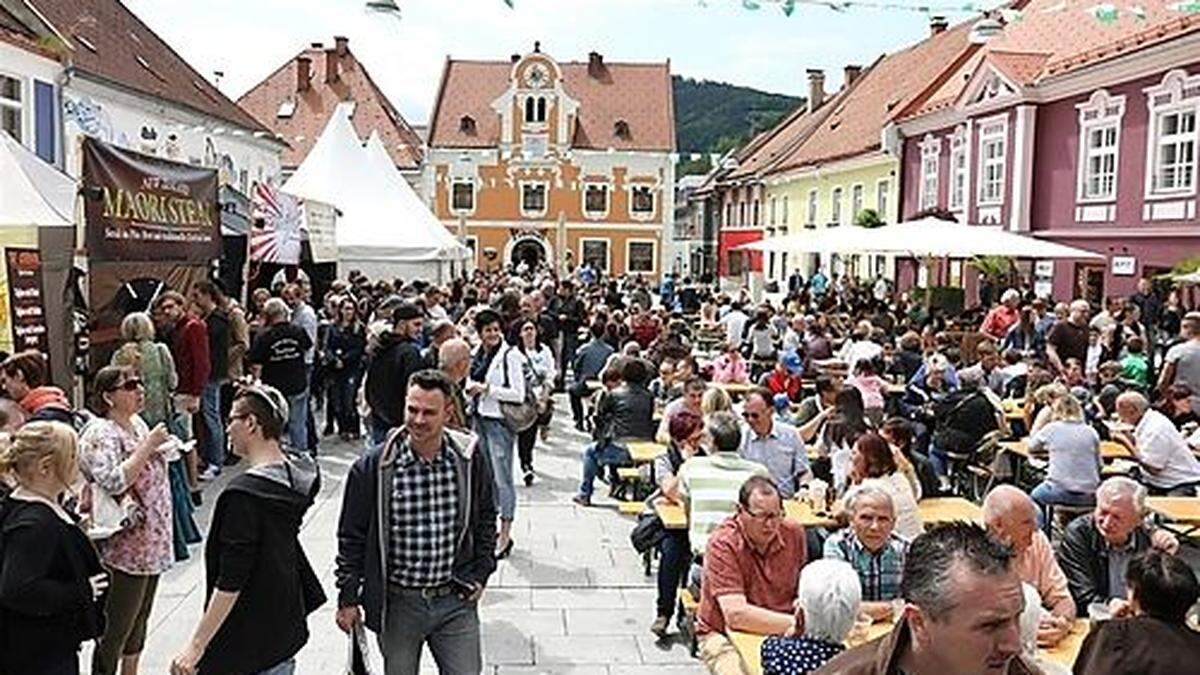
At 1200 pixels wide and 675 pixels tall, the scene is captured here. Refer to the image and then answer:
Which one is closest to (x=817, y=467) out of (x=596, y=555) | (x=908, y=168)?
(x=596, y=555)

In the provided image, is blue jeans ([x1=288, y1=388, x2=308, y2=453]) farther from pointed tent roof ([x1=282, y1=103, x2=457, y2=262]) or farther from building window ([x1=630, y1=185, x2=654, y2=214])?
building window ([x1=630, y1=185, x2=654, y2=214])

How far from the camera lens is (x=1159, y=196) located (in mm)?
19469

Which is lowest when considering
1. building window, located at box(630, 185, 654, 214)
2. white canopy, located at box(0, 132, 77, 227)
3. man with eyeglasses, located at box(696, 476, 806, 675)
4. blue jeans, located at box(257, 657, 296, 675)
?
blue jeans, located at box(257, 657, 296, 675)

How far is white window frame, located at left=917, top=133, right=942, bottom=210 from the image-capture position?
29.4 meters

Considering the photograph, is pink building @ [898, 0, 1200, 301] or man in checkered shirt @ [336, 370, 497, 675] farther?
pink building @ [898, 0, 1200, 301]

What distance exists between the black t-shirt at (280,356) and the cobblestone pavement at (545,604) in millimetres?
1138

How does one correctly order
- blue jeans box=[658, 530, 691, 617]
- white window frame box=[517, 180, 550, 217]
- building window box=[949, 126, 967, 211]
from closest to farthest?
1. blue jeans box=[658, 530, 691, 617]
2. building window box=[949, 126, 967, 211]
3. white window frame box=[517, 180, 550, 217]

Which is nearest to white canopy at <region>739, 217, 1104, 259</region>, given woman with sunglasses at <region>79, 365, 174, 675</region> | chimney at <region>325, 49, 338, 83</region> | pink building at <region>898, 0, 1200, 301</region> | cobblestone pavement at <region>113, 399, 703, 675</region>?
pink building at <region>898, 0, 1200, 301</region>

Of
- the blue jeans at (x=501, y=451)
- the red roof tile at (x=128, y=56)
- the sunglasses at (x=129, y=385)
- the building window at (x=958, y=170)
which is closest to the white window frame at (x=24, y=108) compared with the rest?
the red roof tile at (x=128, y=56)

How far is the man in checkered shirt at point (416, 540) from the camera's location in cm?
472

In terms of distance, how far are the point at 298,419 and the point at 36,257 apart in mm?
3441

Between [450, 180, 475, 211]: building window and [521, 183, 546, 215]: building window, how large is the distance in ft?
7.75

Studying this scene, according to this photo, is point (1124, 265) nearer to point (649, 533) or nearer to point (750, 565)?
point (649, 533)

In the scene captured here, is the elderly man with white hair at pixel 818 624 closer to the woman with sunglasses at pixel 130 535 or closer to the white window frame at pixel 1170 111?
the woman with sunglasses at pixel 130 535
